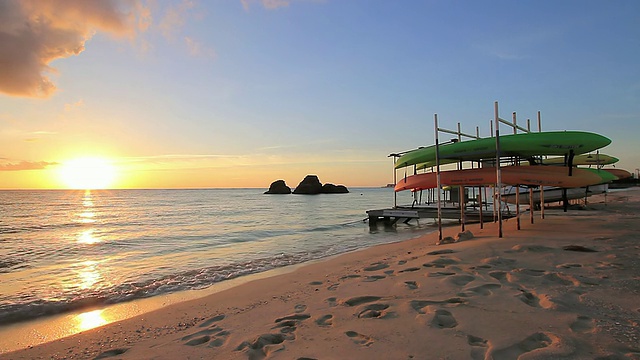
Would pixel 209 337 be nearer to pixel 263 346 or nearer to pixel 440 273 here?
pixel 263 346

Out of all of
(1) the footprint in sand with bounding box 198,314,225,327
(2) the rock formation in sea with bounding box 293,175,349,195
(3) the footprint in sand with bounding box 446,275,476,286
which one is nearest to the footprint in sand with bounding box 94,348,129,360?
(1) the footprint in sand with bounding box 198,314,225,327

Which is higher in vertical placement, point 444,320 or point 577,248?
point 577,248

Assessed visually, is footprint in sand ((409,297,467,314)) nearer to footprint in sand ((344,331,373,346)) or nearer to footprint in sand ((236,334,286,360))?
footprint in sand ((344,331,373,346))

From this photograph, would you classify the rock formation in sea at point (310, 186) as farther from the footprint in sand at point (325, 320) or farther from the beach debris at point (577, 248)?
the footprint in sand at point (325, 320)

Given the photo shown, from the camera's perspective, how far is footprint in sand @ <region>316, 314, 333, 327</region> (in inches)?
163

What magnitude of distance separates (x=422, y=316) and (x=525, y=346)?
106 cm

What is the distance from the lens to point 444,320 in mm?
3785

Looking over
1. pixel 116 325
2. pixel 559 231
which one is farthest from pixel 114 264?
pixel 559 231

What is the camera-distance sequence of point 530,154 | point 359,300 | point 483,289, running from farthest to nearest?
point 530,154
point 359,300
point 483,289

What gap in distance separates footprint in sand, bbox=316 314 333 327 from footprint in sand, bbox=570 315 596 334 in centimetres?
239

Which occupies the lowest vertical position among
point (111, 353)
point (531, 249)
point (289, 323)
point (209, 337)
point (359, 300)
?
point (111, 353)

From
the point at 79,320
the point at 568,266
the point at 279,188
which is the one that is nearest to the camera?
the point at 568,266

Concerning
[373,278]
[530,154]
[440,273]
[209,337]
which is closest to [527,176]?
[530,154]

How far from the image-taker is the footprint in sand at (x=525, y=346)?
2914 millimetres
